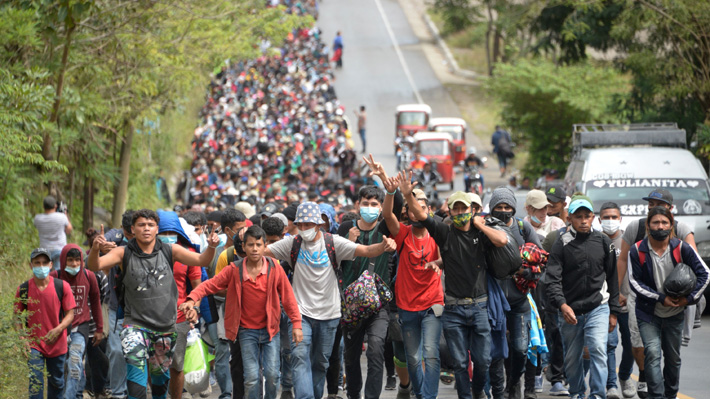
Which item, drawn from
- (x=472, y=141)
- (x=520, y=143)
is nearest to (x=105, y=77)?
(x=520, y=143)

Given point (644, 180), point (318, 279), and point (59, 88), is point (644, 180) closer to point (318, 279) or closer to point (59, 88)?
A: point (318, 279)

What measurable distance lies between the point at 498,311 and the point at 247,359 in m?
2.21

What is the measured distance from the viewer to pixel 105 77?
18438 millimetres

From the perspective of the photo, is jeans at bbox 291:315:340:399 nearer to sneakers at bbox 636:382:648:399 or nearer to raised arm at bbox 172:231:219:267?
raised arm at bbox 172:231:219:267

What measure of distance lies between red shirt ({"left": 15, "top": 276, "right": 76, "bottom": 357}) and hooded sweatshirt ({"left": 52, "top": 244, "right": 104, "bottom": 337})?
365mm

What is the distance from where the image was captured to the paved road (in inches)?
2024

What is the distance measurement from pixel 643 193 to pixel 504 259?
8.50 m

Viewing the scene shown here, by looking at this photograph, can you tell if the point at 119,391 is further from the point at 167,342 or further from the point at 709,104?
the point at 709,104

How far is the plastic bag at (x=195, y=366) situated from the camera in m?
9.63

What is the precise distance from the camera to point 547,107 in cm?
3522

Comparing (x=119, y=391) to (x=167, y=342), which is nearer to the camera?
(x=167, y=342)

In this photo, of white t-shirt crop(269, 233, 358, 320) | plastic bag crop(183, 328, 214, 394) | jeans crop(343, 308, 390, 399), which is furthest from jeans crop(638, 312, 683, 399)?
plastic bag crop(183, 328, 214, 394)

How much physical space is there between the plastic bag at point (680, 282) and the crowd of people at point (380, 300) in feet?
0.20

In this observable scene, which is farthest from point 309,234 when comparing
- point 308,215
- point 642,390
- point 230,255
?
point 642,390
